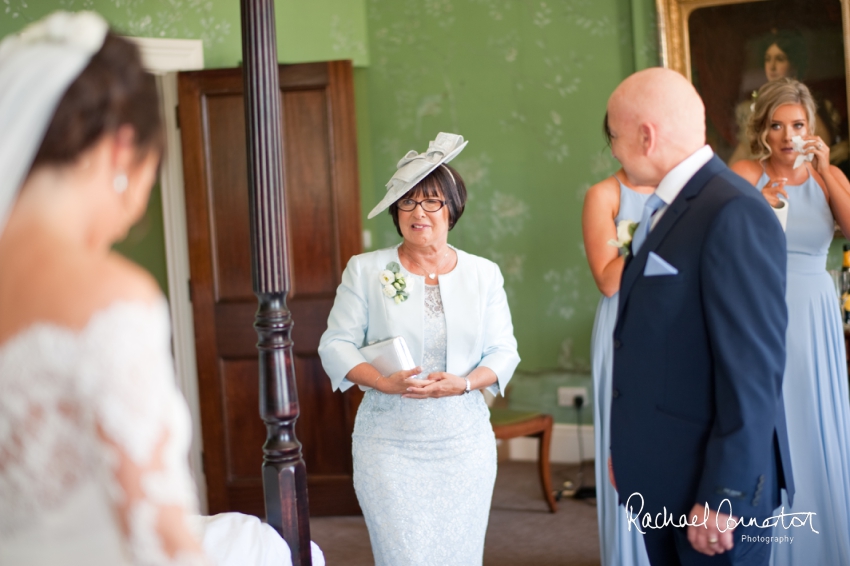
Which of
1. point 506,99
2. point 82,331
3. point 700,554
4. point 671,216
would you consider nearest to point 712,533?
point 700,554

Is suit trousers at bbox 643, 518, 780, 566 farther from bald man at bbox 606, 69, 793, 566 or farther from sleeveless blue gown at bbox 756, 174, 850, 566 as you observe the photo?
sleeveless blue gown at bbox 756, 174, 850, 566

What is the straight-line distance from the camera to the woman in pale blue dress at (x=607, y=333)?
3.42 m

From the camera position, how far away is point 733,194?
182 cm

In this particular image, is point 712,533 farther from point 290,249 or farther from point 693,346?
point 290,249

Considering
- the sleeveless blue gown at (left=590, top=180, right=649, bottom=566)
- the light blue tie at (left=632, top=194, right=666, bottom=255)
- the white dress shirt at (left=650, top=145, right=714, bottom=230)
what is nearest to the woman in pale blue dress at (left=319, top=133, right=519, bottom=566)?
the sleeveless blue gown at (left=590, top=180, right=649, bottom=566)

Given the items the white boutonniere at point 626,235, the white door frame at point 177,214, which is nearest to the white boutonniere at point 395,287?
the white boutonniere at point 626,235

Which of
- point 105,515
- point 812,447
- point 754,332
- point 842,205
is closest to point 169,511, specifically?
point 105,515

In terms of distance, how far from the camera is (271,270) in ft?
8.38

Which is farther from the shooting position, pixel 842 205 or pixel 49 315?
pixel 842 205

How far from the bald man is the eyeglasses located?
1188mm

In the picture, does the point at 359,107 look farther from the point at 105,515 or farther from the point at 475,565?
the point at 105,515

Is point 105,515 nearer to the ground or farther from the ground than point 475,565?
farther from the ground

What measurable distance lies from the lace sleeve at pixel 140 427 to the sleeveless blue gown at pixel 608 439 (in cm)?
249

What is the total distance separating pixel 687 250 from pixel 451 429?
142cm
